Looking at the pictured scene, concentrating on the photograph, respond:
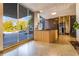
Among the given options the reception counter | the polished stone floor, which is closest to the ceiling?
the reception counter

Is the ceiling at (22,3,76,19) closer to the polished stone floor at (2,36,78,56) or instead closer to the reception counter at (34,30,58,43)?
the reception counter at (34,30,58,43)

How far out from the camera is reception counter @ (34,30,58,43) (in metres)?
2.92

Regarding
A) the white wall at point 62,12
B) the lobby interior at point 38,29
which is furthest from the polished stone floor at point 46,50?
the white wall at point 62,12

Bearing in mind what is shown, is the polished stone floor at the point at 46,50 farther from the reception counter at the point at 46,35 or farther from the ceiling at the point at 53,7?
the ceiling at the point at 53,7

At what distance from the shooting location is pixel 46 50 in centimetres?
285

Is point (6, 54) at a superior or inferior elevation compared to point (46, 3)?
inferior

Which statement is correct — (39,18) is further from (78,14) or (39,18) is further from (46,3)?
(78,14)

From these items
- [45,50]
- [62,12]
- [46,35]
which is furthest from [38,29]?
[62,12]

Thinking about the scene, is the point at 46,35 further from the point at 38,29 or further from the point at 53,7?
the point at 53,7

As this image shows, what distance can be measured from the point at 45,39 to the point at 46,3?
2.27 ft

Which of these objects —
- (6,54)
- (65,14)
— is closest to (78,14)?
(65,14)

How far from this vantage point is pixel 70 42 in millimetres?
2840

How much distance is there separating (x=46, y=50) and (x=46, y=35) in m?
0.31

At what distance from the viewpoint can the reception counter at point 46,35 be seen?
2915 mm
